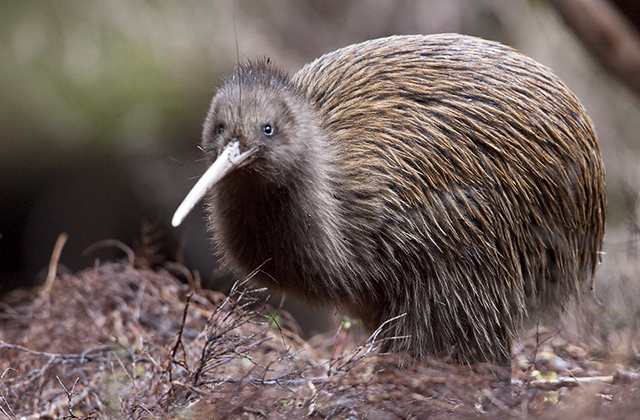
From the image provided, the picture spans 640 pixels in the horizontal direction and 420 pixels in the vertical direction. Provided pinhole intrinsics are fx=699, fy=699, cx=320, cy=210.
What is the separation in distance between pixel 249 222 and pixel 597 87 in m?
6.95

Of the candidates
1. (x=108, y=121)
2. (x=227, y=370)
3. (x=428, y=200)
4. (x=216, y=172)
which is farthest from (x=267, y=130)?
(x=108, y=121)

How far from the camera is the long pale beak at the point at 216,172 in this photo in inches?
111

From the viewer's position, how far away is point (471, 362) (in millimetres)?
3582

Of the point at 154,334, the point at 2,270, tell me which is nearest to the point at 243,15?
the point at 2,270

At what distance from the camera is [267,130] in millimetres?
3135

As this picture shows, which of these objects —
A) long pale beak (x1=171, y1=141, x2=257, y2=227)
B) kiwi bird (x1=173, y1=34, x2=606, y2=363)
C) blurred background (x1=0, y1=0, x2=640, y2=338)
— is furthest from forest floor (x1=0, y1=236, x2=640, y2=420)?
blurred background (x1=0, y1=0, x2=640, y2=338)

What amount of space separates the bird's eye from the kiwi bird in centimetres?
9

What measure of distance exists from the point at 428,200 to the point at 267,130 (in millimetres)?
884

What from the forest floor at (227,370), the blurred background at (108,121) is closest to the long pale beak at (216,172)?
the forest floor at (227,370)

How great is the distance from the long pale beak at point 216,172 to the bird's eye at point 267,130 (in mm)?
116

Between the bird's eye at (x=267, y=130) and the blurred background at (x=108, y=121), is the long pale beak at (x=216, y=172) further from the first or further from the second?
the blurred background at (x=108, y=121)

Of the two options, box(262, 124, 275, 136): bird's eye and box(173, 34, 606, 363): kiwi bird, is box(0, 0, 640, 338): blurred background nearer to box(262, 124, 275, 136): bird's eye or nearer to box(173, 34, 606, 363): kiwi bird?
box(173, 34, 606, 363): kiwi bird

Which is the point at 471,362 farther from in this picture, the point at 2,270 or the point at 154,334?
the point at 2,270

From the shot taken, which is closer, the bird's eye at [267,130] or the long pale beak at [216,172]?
the long pale beak at [216,172]
